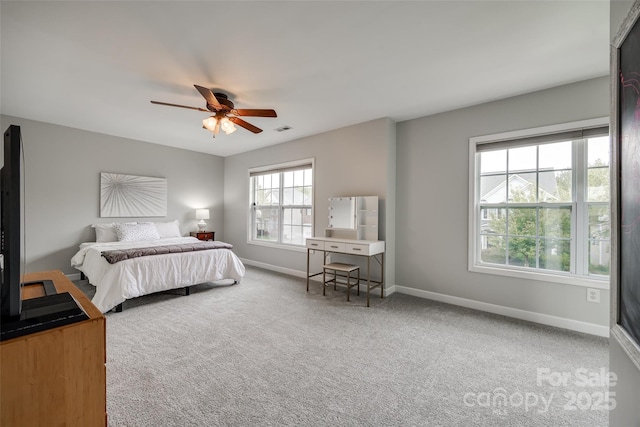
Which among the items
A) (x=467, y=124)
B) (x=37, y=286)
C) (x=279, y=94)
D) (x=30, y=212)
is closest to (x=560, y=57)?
(x=467, y=124)

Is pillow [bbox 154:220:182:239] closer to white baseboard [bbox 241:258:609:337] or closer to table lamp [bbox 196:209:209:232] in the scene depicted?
table lamp [bbox 196:209:209:232]

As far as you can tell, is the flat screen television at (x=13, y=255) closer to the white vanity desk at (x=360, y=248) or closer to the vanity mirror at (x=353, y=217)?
the white vanity desk at (x=360, y=248)

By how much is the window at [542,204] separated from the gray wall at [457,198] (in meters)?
0.13

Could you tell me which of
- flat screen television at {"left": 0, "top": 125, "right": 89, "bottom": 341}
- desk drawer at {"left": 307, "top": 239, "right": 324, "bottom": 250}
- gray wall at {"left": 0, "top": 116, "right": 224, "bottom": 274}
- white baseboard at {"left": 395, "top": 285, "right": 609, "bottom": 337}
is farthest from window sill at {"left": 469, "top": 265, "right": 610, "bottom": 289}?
gray wall at {"left": 0, "top": 116, "right": 224, "bottom": 274}

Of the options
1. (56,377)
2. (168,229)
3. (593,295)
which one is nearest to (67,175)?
(168,229)

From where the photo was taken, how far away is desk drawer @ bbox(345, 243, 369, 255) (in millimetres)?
3420

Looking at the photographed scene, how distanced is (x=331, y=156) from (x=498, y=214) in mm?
2421

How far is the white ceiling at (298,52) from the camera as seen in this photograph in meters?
1.81

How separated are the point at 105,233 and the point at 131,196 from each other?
2.74 ft

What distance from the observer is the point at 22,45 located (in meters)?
2.17

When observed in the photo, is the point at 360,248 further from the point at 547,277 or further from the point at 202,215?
the point at 202,215

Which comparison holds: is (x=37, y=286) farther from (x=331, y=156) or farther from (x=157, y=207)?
(x=157, y=207)

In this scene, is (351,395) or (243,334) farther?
(243,334)

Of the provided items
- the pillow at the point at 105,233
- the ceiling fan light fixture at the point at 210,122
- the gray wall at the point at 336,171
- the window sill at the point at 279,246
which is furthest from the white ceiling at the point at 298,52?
the window sill at the point at 279,246
